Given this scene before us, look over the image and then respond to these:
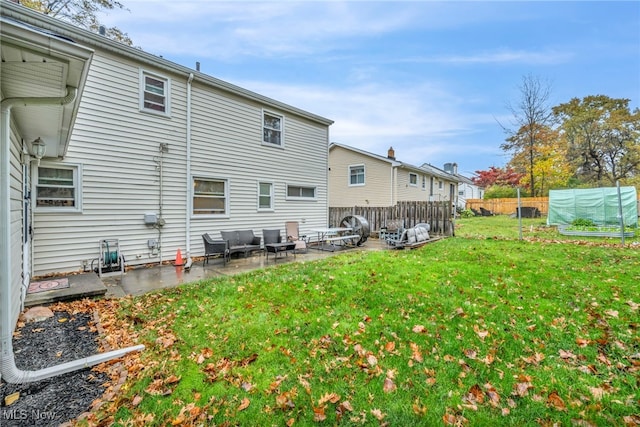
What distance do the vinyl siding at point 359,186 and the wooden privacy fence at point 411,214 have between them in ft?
15.3

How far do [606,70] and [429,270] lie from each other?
24327 mm

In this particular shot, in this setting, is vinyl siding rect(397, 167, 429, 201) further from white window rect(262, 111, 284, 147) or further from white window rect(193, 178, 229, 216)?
white window rect(193, 178, 229, 216)

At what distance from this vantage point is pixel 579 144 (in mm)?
29578

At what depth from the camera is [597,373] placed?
9.32 feet

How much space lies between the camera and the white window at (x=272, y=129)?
440 inches

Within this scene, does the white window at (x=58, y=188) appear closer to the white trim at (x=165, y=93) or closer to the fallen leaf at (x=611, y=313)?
the white trim at (x=165, y=93)

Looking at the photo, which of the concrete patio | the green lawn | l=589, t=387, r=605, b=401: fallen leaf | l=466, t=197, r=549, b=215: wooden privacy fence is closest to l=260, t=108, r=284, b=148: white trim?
the concrete patio

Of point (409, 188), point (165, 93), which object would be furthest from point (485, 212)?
point (165, 93)

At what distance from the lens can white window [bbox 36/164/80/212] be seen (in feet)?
21.5

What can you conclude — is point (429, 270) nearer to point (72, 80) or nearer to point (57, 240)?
point (72, 80)

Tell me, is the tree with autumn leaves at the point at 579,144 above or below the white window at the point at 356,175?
above

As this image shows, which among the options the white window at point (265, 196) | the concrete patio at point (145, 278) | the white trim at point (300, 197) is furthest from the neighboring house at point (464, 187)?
the concrete patio at point (145, 278)

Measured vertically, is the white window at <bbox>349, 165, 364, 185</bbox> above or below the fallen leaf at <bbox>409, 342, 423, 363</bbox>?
above

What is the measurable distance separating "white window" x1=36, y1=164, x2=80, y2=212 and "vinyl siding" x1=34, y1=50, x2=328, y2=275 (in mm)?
154
